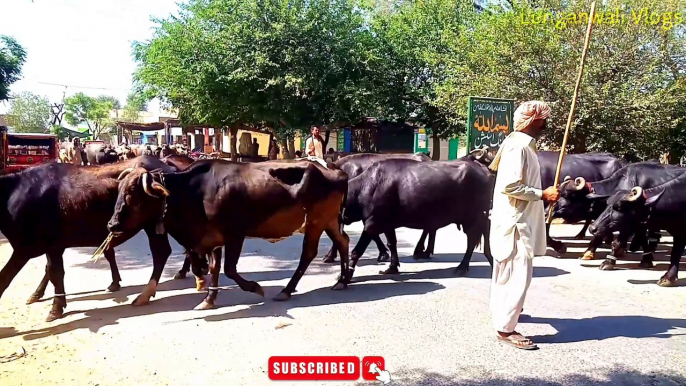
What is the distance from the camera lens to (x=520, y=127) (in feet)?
15.7

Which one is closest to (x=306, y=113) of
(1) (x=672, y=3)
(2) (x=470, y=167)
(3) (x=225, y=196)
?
(1) (x=672, y=3)

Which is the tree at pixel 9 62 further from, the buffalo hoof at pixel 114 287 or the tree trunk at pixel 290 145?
the buffalo hoof at pixel 114 287

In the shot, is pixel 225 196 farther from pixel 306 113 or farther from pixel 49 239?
pixel 306 113

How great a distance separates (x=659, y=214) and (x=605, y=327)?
103 inches

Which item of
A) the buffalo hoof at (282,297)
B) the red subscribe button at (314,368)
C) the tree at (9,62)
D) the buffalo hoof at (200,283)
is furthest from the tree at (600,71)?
the tree at (9,62)

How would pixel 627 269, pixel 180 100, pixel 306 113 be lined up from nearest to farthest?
pixel 627 269 < pixel 306 113 < pixel 180 100

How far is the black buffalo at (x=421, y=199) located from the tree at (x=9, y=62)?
28165mm

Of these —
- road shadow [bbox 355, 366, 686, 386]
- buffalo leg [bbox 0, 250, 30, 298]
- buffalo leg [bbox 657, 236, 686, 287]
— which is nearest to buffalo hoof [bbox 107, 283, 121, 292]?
buffalo leg [bbox 0, 250, 30, 298]

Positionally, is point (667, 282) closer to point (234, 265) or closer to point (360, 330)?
point (360, 330)

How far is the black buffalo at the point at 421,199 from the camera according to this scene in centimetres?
736

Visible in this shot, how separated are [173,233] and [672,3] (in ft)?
44.8

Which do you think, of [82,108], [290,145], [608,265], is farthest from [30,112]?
[608,265]

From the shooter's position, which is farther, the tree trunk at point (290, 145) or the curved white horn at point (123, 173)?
the tree trunk at point (290, 145)

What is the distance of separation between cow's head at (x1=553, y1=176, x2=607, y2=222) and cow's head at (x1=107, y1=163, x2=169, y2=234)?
20.0ft
